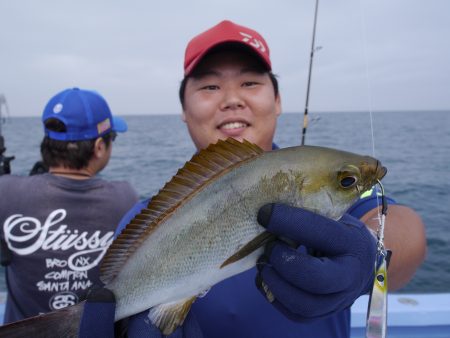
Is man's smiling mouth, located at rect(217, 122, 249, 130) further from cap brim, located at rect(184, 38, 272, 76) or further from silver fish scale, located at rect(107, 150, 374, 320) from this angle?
silver fish scale, located at rect(107, 150, 374, 320)

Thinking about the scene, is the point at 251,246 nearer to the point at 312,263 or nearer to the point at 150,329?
the point at 312,263

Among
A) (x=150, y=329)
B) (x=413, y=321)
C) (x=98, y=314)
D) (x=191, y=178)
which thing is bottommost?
(x=413, y=321)

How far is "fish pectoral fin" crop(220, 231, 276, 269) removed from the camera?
144cm

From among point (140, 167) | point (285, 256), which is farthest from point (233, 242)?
point (140, 167)

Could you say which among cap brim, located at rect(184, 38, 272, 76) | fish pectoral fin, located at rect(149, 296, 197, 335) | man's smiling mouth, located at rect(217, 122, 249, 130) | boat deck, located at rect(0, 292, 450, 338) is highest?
cap brim, located at rect(184, 38, 272, 76)

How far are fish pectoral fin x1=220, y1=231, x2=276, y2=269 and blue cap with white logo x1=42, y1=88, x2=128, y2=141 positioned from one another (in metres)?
2.38

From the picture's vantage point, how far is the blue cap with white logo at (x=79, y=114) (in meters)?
3.32

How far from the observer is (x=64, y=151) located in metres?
3.27

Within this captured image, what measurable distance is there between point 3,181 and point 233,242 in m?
2.41

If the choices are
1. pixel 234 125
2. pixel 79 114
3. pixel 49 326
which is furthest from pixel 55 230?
pixel 234 125

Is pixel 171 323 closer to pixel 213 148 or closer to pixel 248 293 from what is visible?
pixel 248 293

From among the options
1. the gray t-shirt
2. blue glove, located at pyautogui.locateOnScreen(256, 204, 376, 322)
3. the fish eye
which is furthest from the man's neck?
the fish eye

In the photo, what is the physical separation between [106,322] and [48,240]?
5.68 ft

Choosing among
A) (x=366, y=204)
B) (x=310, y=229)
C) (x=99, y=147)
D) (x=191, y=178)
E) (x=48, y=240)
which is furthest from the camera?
(x=99, y=147)
